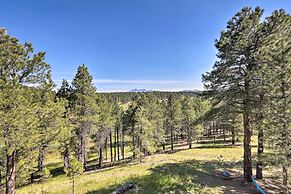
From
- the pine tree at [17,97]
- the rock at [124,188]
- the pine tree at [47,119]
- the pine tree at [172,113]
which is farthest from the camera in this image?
the pine tree at [172,113]

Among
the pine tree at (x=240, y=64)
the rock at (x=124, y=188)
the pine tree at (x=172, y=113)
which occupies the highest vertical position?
the pine tree at (x=240, y=64)

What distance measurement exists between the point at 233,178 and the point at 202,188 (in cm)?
423

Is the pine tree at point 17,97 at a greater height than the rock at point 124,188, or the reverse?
the pine tree at point 17,97

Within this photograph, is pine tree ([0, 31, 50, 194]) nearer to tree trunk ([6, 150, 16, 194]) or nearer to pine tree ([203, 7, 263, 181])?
tree trunk ([6, 150, 16, 194])

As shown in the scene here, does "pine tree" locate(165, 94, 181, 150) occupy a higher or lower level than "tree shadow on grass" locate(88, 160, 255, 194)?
higher

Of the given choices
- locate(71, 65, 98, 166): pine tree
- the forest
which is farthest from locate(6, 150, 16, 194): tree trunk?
locate(71, 65, 98, 166): pine tree

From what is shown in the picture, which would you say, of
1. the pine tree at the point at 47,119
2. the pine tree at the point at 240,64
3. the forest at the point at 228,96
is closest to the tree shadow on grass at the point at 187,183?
the forest at the point at 228,96

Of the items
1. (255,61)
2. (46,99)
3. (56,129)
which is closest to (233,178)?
(255,61)

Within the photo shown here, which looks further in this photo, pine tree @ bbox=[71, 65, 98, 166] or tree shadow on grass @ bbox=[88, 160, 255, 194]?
pine tree @ bbox=[71, 65, 98, 166]

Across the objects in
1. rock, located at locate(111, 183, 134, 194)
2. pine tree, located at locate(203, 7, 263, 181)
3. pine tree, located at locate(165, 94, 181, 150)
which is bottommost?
rock, located at locate(111, 183, 134, 194)

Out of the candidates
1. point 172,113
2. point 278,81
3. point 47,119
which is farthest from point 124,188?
point 172,113

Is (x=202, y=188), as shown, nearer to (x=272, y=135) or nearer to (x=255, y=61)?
(x=272, y=135)

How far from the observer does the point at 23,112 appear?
12391 mm

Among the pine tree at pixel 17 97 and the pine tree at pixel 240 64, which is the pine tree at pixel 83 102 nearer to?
the pine tree at pixel 17 97
